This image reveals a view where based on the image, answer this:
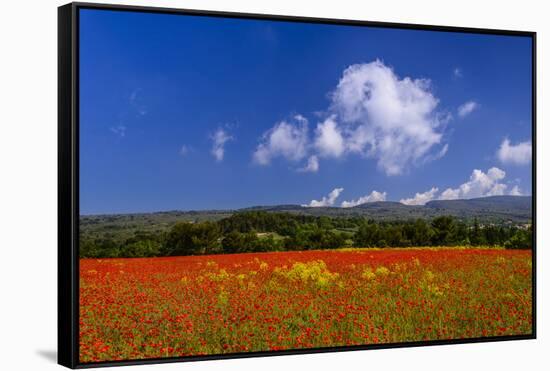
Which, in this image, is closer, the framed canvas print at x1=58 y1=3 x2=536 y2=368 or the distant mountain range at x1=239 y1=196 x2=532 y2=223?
the framed canvas print at x1=58 y1=3 x2=536 y2=368

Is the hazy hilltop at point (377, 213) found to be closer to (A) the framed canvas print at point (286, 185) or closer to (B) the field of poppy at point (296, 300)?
(A) the framed canvas print at point (286, 185)

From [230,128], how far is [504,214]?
Answer: 10.7 feet

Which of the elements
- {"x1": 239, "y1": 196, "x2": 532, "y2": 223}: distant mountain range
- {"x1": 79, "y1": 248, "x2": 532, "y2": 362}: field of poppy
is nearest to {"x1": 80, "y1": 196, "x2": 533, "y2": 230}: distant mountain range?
{"x1": 239, "y1": 196, "x2": 532, "y2": 223}: distant mountain range

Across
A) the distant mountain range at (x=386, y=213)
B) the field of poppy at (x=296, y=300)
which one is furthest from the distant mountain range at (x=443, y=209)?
the field of poppy at (x=296, y=300)

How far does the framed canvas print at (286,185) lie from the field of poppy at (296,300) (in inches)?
0.7

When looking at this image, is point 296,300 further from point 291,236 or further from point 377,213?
point 377,213

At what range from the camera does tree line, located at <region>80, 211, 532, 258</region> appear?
8.77m

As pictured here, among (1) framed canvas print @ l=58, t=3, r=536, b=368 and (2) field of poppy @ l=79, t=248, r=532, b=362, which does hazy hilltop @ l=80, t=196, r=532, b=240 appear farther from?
(2) field of poppy @ l=79, t=248, r=532, b=362

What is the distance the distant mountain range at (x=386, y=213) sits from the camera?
28.2ft

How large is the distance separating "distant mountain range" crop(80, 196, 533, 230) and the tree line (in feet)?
0.21

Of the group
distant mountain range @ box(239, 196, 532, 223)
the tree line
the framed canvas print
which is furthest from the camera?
distant mountain range @ box(239, 196, 532, 223)

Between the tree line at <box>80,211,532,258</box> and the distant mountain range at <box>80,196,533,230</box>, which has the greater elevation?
the distant mountain range at <box>80,196,533,230</box>

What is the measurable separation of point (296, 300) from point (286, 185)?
116 cm

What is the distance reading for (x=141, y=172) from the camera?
28.5ft
